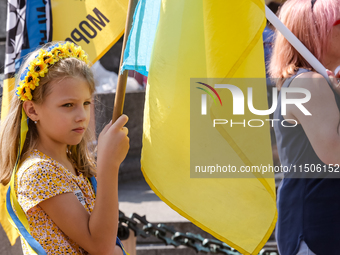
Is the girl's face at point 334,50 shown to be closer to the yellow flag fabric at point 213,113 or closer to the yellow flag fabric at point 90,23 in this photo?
the yellow flag fabric at point 213,113

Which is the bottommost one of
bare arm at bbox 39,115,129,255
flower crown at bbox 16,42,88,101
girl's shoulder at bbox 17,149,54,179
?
bare arm at bbox 39,115,129,255

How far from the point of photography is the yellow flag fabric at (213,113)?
1610 mm

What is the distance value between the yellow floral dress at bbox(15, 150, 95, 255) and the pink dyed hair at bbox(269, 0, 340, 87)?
116 cm

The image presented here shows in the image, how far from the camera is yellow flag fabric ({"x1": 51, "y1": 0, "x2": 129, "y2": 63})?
2898 mm

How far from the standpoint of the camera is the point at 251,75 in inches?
64.9

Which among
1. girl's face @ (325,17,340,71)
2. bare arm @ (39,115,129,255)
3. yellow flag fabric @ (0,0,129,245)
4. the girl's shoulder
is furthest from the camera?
yellow flag fabric @ (0,0,129,245)

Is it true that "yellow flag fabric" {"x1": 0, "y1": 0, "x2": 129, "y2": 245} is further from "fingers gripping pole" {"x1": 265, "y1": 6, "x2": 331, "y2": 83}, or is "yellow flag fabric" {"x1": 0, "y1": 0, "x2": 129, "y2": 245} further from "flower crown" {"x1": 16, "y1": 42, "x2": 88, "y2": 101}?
"fingers gripping pole" {"x1": 265, "y1": 6, "x2": 331, "y2": 83}

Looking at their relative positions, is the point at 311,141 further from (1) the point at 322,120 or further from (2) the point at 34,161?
(2) the point at 34,161

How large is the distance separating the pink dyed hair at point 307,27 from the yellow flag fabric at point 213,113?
1.39 ft

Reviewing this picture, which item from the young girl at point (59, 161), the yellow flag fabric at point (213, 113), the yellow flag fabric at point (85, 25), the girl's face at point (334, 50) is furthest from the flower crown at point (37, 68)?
the girl's face at point (334, 50)

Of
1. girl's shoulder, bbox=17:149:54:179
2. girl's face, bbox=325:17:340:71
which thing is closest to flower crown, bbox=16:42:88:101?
girl's shoulder, bbox=17:149:54:179

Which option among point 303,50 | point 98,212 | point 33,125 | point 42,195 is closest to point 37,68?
point 33,125

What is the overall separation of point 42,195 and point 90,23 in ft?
5.65

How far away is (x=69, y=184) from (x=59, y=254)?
0.87 feet
